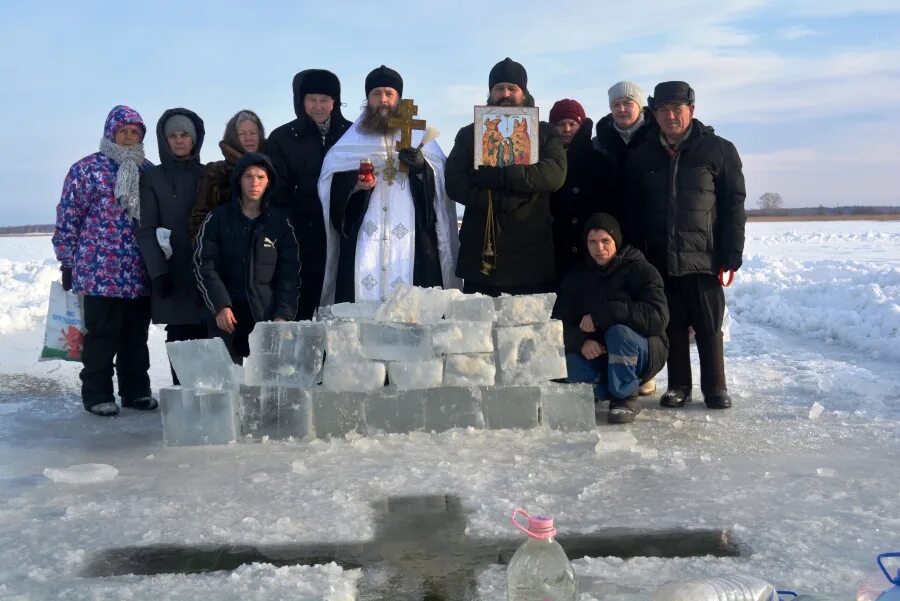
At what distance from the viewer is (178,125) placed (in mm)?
5148

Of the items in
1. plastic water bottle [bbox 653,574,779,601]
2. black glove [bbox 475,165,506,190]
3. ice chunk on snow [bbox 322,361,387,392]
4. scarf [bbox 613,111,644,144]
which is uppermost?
scarf [bbox 613,111,644,144]

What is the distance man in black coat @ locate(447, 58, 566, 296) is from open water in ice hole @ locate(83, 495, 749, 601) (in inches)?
83.5

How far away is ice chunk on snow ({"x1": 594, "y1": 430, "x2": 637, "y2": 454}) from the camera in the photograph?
4113 millimetres

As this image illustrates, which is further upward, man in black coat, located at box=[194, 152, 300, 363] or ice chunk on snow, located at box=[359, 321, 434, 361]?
man in black coat, located at box=[194, 152, 300, 363]

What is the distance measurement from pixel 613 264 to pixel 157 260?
263 cm

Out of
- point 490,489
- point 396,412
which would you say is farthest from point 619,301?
point 490,489

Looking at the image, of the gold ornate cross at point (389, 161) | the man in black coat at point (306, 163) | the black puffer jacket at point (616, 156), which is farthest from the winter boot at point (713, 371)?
the man in black coat at point (306, 163)

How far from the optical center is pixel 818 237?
2789cm

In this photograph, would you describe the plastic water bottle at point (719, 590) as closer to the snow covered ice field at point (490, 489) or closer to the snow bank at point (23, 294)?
the snow covered ice field at point (490, 489)

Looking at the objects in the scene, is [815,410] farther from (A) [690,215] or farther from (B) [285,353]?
(B) [285,353]

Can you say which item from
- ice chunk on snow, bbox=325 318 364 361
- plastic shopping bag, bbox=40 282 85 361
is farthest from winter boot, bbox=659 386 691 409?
plastic shopping bag, bbox=40 282 85 361

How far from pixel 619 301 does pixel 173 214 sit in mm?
2664

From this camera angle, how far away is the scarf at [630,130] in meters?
5.27

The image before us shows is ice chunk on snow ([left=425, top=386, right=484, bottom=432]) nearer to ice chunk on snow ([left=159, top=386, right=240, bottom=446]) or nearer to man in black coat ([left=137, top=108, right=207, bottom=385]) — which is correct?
ice chunk on snow ([left=159, top=386, right=240, bottom=446])
